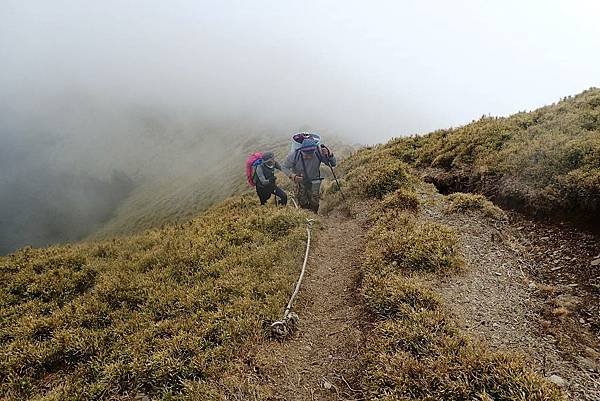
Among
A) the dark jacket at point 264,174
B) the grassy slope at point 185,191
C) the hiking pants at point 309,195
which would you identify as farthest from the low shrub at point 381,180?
the grassy slope at point 185,191

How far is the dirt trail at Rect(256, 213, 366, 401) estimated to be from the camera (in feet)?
23.9

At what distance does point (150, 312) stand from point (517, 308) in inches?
333

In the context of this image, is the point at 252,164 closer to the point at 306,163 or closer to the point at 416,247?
the point at 306,163

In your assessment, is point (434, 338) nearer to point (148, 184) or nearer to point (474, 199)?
point (474, 199)

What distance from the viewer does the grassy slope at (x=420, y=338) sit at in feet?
19.4

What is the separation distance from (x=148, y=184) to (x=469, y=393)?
201 meters

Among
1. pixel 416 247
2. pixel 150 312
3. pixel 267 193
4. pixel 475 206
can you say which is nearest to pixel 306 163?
pixel 267 193

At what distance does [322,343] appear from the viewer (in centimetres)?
853

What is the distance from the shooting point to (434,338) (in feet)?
23.0

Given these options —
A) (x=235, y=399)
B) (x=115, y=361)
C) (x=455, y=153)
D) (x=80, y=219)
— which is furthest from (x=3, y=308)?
(x=80, y=219)

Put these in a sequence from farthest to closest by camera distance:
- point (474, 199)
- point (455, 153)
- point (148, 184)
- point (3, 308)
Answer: point (148, 184), point (455, 153), point (474, 199), point (3, 308)

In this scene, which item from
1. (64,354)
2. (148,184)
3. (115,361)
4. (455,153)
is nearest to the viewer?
(115,361)

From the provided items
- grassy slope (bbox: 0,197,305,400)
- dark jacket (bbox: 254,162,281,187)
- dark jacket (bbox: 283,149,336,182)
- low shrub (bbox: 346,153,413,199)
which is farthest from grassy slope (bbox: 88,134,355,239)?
grassy slope (bbox: 0,197,305,400)

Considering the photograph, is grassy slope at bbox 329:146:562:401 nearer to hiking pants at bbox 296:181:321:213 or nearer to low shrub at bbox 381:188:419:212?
low shrub at bbox 381:188:419:212
